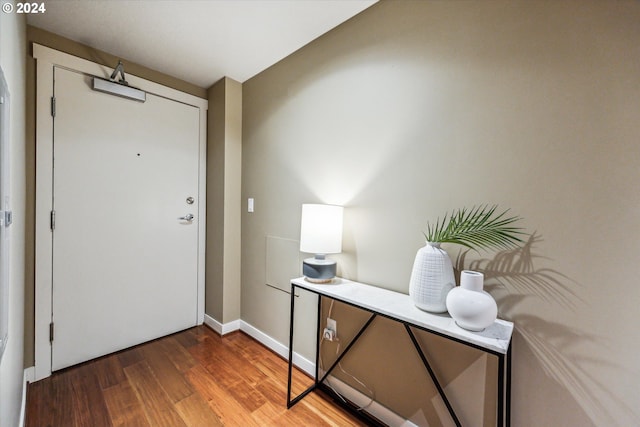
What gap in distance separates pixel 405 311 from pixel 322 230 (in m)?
0.60

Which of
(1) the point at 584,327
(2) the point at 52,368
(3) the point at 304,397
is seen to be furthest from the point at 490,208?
(2) the point at 52,368

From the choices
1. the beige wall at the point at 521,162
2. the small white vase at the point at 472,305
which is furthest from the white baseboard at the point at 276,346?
the small white vase at the point at 472,305

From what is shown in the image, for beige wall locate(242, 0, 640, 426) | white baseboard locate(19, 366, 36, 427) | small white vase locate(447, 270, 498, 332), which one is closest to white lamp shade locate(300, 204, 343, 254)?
beige wall locate(242, 0, 640, 426)

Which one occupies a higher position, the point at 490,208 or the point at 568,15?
the point at 568,15

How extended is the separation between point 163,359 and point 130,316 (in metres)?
0.47

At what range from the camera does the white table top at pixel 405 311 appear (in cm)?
89

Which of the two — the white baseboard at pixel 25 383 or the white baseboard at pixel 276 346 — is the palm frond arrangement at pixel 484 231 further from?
the white baseboard at pixel 25 383

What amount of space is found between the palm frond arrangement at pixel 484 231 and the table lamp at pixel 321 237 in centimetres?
53

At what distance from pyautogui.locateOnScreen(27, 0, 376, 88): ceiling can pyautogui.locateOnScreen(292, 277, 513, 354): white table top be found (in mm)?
1606

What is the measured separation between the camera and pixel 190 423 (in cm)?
139

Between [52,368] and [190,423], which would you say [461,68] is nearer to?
[190,423]

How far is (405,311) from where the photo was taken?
3.60 feet

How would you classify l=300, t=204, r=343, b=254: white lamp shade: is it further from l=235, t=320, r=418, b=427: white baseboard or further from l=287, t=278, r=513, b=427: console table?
l=235, t=320, r=418, b=427: white baseboard

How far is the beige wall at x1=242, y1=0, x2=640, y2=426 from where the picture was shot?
0.88m
